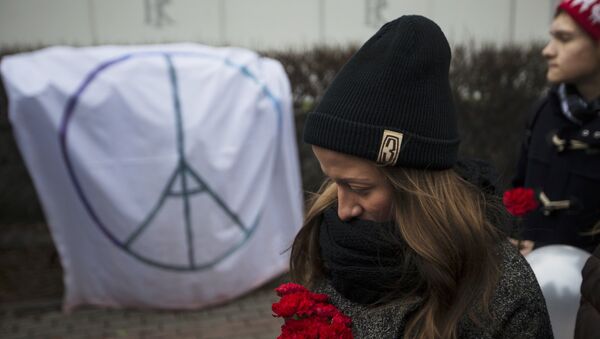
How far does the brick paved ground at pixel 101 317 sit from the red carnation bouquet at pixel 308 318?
2849 mm

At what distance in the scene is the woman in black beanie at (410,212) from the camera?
4.06 ft

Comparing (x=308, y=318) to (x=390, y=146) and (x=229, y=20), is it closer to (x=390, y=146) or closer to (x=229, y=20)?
(x=390, y=146)

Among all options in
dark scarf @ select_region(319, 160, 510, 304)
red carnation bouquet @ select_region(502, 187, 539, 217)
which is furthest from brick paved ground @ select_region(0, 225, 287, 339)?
dark scarf @ select_region(319, 160, 510, 304)

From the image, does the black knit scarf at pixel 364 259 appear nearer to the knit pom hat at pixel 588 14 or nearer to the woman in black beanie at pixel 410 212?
the woman in black beanie at pixel 410 212

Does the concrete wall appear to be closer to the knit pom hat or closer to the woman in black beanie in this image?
the knit pom hat

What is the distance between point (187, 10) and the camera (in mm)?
8789

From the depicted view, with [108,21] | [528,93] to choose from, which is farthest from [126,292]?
[108,21]

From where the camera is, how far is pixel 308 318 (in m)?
1.28

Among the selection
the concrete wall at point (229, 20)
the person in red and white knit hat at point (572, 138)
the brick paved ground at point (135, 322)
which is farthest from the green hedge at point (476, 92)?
the person in red and white knit hat at point (572, 138)

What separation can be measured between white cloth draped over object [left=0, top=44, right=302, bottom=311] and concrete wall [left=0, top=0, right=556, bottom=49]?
3862 mm

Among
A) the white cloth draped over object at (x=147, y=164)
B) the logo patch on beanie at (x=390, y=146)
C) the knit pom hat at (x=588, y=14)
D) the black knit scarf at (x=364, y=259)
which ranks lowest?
the white cloth draped over object at (x=147, y=164)

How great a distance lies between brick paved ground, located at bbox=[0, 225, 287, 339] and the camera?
4023mm

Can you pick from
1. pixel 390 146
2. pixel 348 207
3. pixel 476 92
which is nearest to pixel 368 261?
pixel 348 207

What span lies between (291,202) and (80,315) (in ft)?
6.14
